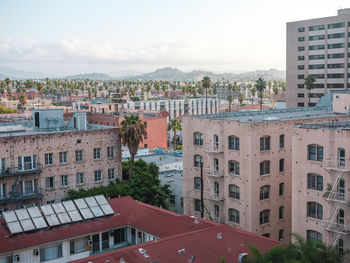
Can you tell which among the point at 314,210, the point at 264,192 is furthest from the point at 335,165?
the point at 264,192

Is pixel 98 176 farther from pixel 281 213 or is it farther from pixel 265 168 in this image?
pixel 281 213

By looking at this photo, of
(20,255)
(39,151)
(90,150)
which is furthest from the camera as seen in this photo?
(90,150)

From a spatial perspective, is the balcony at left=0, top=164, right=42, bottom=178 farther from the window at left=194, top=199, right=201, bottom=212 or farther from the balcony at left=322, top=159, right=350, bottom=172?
the balcony at left=322, top=159, right=350, bottom=172

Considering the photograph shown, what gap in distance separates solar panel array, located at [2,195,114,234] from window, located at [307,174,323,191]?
59.4ft

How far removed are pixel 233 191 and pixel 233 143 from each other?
545cm

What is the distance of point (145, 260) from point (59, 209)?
13427 millimetres

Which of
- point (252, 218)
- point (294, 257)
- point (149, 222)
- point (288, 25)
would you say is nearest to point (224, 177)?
point (252, 218)

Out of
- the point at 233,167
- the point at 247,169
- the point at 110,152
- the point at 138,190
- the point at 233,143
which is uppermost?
the point at 233,143

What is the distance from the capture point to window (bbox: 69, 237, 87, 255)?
3919cm

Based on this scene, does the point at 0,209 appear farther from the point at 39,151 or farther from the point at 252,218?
the point at 252,218

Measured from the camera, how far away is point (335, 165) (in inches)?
1516

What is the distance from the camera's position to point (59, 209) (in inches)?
1630

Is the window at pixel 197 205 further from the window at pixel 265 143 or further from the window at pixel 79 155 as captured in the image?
the window at pixel 79 155

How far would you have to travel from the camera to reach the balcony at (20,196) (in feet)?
163
